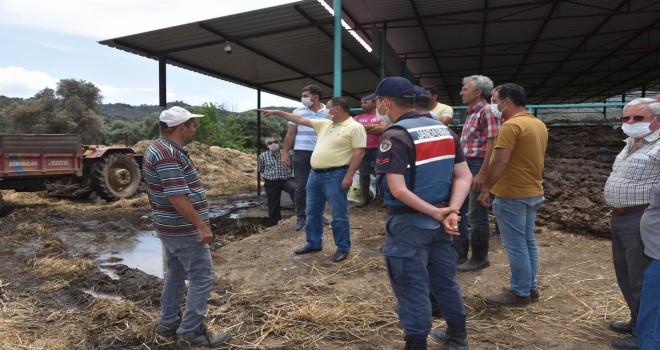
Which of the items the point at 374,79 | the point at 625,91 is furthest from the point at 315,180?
the point at 625,91

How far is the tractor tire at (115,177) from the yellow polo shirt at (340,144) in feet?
27.1

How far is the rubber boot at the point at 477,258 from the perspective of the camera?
438cm

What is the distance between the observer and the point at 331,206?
15.4ft

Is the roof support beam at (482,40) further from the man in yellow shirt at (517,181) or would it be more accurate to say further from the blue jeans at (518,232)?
the blue jeans at (518,232)

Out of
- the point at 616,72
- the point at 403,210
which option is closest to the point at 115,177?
the point at 403,210

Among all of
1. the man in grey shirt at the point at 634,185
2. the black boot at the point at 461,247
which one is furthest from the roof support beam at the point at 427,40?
the man in grey shirt at the point at 634,185

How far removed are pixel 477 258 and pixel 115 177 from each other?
32.4 ft

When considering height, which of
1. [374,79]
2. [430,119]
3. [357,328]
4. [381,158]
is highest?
[374,79]

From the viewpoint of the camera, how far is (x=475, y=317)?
3402 mm

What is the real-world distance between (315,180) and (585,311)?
8.97 ft

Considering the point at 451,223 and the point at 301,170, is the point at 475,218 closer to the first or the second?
the point at 451,223

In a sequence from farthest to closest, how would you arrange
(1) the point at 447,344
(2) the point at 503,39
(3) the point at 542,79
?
(3) the point at 542,79 → (2) the point at 503,39 → (1) the point at 447,344

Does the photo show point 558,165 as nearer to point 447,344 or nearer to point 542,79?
point 447,344

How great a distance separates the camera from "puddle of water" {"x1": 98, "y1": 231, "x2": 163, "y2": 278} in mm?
5574
